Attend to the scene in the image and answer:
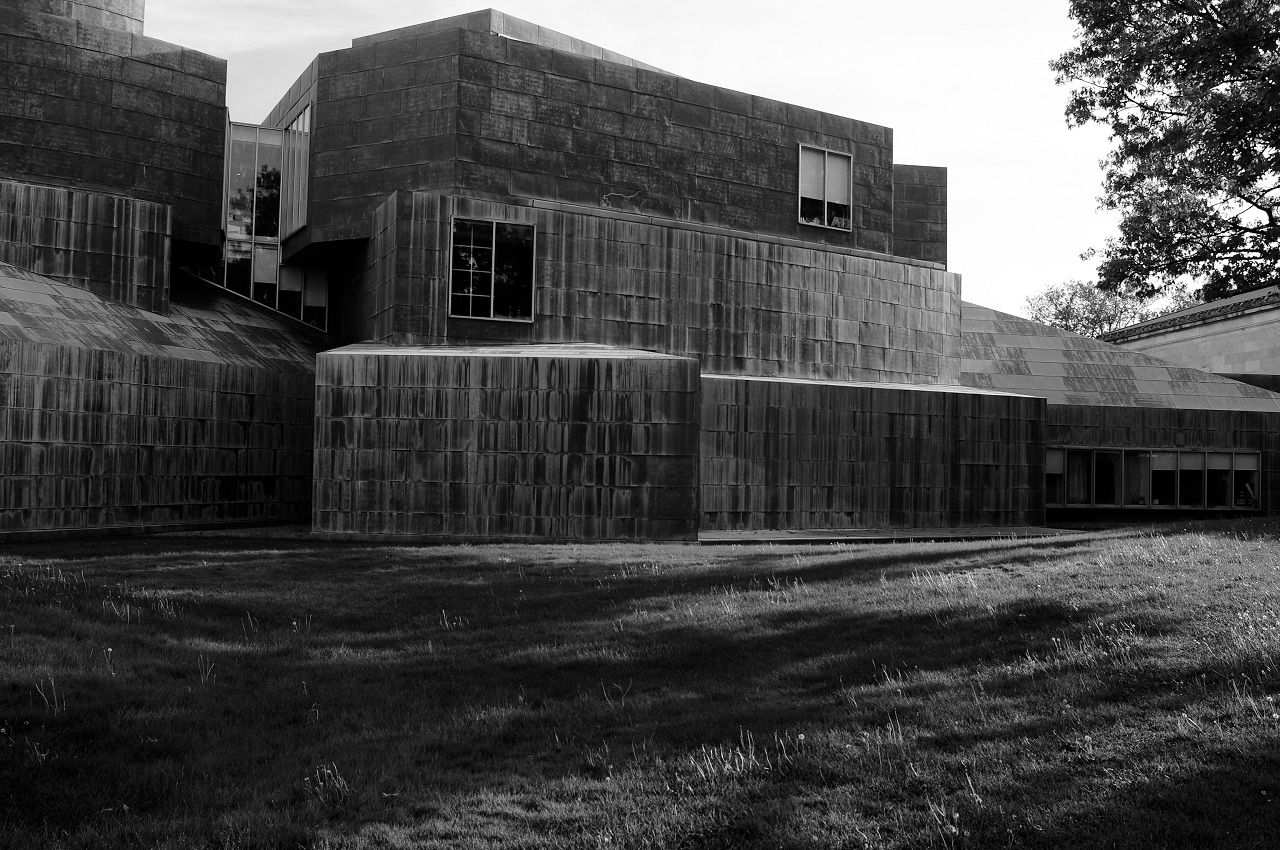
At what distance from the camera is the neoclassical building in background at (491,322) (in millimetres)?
28547

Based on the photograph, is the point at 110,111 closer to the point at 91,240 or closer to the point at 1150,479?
the point at 91,240

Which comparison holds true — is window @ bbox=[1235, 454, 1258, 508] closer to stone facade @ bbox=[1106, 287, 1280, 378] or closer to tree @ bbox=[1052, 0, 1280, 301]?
stone facade @ bbox=[1106, 287, 1280, 378]

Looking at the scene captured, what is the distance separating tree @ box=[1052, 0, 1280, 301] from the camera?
23406 mm

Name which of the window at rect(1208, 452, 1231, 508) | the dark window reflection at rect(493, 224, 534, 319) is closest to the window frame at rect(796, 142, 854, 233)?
the dark window reflection at rect(493, 224, 534, 319)

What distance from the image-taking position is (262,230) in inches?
1614

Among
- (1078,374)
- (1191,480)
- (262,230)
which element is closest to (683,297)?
(262,230)

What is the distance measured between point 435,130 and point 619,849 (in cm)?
2917

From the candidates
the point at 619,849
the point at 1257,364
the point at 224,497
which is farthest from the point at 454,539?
the point at 1257,364

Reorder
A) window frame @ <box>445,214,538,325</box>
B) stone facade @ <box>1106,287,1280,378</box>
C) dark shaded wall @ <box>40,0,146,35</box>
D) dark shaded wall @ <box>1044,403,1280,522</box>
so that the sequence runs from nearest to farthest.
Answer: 1. window frame @ <box>445,214,538,325</box>
2. dark shaded wall @ <box>40,0,146,35</box>
3. dark shaded wall @ <box>1044,403,1280,522</box>
4. stone facade @ <box>1106,287,1280,378</box>

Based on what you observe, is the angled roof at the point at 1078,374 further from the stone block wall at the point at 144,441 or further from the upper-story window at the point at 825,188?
the stone block wall at the point at 144,441

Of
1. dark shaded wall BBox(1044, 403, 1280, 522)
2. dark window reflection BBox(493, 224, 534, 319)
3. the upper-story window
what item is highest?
the upper-story window

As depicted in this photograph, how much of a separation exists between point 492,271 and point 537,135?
17.4ft

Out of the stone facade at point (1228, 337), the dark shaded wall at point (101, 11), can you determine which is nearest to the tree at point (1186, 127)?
the stone facade at point (1228, 337)

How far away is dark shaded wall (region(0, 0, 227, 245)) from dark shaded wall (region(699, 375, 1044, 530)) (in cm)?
1936
